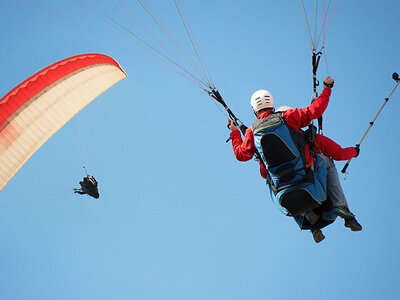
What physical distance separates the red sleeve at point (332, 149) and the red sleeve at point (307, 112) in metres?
0.63

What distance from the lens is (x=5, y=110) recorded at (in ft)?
38.3

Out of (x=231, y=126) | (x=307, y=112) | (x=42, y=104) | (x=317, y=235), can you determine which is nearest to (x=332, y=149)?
(x=307, y=112)

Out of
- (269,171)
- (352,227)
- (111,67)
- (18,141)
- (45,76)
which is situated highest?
(111,67)

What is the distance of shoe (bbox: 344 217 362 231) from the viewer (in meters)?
7.08

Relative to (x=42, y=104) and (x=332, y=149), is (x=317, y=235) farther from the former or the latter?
(x=42, y=104)

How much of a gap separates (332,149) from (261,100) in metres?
1.25

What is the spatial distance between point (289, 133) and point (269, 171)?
59cm

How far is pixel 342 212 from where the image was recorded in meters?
7.12

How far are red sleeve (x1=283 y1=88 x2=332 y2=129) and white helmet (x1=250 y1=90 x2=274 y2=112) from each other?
0.36 meters

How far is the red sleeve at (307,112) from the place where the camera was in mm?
6594

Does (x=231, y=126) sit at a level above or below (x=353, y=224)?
above

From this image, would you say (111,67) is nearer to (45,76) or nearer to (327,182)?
(45,76)

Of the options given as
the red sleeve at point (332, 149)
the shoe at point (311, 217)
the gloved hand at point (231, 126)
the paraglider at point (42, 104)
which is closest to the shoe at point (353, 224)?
the shoe at point (311, 217)

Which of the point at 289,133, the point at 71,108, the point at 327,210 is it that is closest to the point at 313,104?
the point at 289,133
